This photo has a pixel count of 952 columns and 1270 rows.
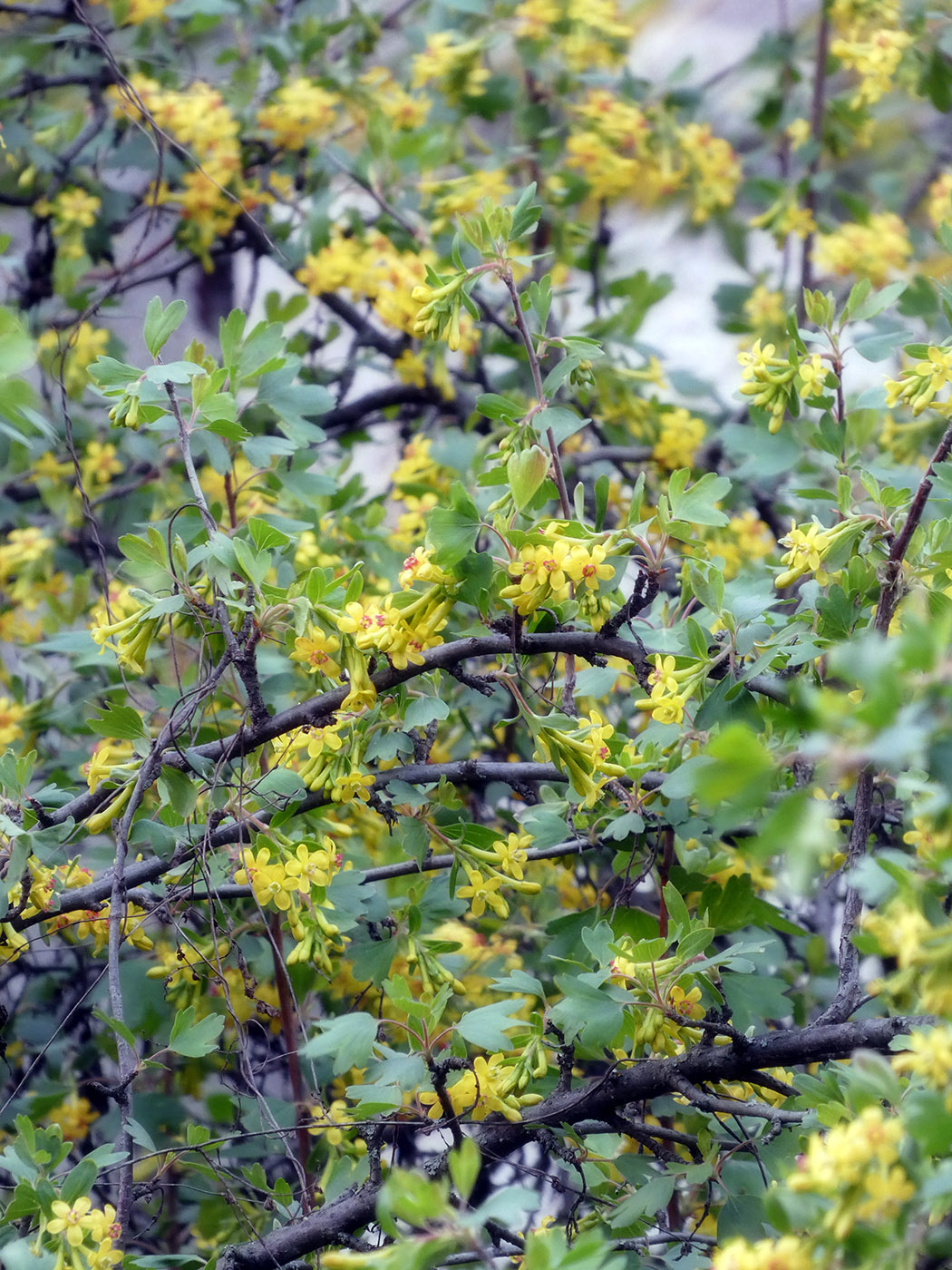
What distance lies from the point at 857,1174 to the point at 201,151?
154 cm

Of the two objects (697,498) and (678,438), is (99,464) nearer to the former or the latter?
(678,438)

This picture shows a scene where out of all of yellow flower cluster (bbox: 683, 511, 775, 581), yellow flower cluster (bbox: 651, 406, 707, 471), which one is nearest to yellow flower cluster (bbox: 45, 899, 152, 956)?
yellow flower cluster (bbox: 683, 511, 775, 581)

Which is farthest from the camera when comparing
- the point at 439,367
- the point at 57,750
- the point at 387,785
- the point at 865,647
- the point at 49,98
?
the point at 49,98

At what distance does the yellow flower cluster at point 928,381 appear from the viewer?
0.85 metres

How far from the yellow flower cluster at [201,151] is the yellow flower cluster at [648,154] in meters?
0.49

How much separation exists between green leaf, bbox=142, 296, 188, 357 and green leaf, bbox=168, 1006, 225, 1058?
0.51 m

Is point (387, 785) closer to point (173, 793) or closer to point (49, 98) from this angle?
point (173, 793)

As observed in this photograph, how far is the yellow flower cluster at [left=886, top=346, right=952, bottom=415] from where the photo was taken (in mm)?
847

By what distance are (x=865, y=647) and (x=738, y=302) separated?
163 cm

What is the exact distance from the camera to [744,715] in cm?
81

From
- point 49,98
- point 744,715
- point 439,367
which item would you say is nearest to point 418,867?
point 744,715

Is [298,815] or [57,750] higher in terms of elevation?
[298,815]

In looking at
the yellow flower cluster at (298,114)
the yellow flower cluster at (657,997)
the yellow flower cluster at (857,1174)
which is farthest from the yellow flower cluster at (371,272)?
the yellow flower cluster at (857,1174)

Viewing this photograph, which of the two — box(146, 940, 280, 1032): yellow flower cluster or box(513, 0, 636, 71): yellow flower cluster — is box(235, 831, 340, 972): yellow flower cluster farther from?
box(513, 0, 636, 71): yellow flower cluster
